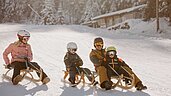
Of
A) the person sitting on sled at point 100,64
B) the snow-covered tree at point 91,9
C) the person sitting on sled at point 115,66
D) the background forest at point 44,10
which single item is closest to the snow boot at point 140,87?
the person sitting on sled at point 115,66

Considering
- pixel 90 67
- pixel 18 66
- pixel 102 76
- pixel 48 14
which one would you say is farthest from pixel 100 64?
pixel 48 14

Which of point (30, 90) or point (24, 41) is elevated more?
point (24, 41)

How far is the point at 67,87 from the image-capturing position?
327 inches

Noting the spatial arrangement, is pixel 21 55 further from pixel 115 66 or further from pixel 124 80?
pixel 124 80

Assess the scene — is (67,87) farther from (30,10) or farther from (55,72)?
(30,10)

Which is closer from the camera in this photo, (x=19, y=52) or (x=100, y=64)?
(x=100, y=64)

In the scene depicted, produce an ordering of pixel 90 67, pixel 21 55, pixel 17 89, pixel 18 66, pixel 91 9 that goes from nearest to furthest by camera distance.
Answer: pixel 17 89 → pixel 18 66 → pixel 21 55 → pixel 90 67 → pixel 91 9

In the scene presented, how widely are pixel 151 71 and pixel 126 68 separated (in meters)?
3.40

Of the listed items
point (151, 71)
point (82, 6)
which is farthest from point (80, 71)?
point (82, 6)

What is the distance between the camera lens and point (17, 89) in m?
7.86

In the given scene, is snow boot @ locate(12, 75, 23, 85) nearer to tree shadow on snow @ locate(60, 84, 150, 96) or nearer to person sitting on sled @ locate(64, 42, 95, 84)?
tree shadow on snow @ locate(60, 84, 150, 96)

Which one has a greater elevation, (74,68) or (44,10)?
(44,10)

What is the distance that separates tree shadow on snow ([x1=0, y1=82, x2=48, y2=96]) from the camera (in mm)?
7484

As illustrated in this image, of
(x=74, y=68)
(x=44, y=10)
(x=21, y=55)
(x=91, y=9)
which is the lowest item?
(x=74, y=68)
